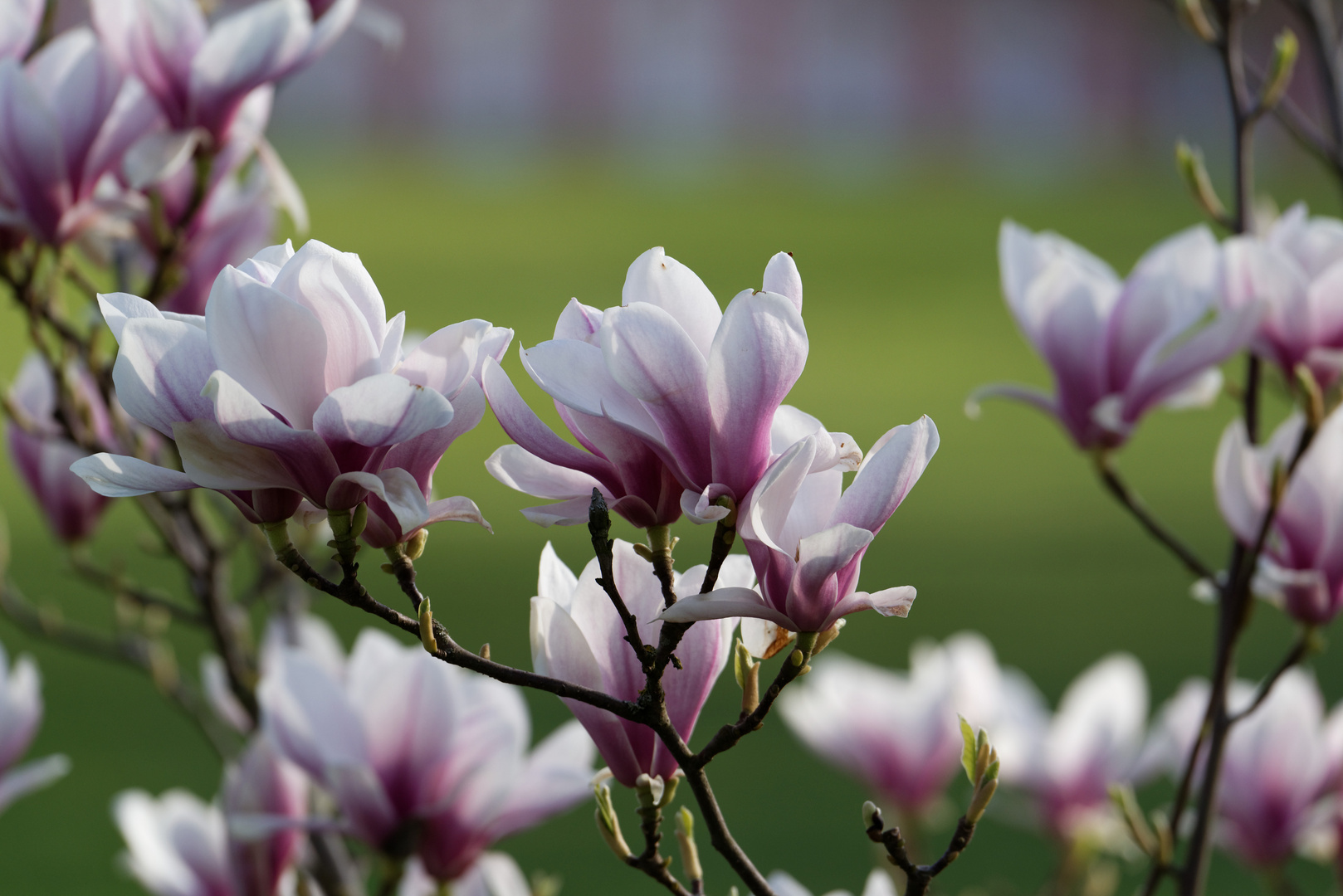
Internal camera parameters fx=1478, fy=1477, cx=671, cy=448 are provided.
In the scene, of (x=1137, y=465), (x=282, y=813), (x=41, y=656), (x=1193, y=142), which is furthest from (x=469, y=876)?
(x=1193, y=142)

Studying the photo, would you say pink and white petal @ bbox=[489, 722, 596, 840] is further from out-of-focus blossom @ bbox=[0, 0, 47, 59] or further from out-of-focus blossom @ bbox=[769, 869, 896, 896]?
out-of-focus blossom @ bbox=[0, 0, 47, 59]

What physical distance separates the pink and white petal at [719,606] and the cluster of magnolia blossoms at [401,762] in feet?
0.66

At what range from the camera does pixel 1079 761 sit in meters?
0.92

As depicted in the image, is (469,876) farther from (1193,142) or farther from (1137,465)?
(1193,142)

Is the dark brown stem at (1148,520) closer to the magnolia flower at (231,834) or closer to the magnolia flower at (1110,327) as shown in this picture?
the magnolia flower at (1110,327)

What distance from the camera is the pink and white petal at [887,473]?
376mm

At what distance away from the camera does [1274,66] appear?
0.68 meters

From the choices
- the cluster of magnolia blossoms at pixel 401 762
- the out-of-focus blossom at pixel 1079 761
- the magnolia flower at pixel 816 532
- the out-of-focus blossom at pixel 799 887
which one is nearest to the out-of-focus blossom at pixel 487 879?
the cluster of magnolia blossoms at pixel 401 762

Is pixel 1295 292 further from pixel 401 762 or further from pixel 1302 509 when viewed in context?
pixel 401 762

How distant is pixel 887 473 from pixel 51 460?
0.66 metres

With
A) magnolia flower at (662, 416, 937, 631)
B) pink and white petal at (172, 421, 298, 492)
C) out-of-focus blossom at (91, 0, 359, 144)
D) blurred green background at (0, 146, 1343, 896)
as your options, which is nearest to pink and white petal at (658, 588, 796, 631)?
magnolia flower at (662, 416, 937, 631)

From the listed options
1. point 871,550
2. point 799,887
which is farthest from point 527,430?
point 871,550

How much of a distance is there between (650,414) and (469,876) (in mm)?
321

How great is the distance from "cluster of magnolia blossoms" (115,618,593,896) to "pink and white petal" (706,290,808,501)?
0.21m
